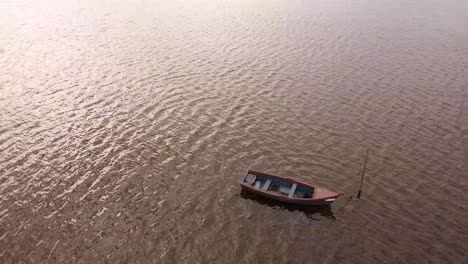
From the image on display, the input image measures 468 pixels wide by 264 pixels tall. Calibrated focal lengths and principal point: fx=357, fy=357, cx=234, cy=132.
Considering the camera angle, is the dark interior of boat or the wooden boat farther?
the dark interior of boat

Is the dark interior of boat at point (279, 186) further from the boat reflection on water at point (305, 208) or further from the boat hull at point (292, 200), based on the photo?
the boat reflection on water at point (305, 208)

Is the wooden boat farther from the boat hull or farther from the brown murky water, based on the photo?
the brown murky water

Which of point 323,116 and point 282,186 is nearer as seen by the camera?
point 282,186

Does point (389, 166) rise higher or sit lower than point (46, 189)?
lower

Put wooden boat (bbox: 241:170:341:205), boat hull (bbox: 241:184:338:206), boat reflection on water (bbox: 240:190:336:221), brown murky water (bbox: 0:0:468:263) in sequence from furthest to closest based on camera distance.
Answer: boat reflection on water (bbox: 240:190:336:221)
wooden boat (bbox: 241:170:341:205)
boat hull (bbox: 241:184:338:206)
brown murky water (bbox: 0:0:468:263)

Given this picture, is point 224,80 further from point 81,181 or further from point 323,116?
point 81,181

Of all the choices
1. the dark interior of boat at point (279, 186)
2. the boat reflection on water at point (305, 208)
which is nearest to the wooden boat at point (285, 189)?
the dark interior of boat at point (279, 186)

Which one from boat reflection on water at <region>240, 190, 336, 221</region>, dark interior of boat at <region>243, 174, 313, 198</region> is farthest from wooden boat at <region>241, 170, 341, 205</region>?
boat reflection on water at <region>240, 190, 336, 221</region>

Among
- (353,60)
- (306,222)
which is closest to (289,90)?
(353,60)
